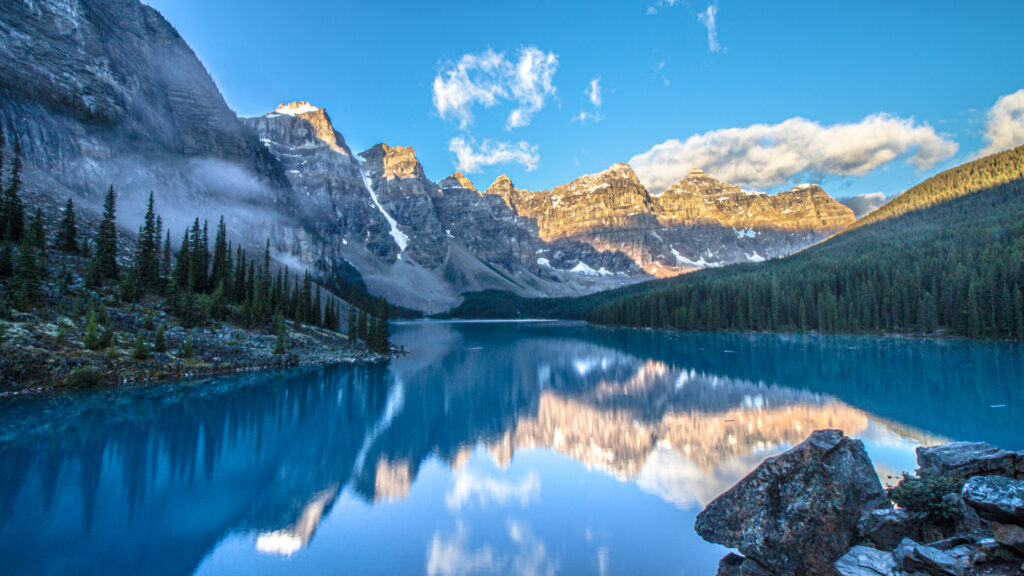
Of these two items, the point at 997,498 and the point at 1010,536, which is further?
the point at 997,498

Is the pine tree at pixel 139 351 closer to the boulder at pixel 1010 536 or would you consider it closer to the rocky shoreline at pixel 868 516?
the rocky shoreline at pixel 868 516

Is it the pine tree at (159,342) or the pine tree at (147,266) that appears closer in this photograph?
the pine tree at (159,342)

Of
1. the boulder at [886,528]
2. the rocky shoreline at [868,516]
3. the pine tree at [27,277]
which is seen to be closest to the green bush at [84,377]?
the pine tree at [27,277]

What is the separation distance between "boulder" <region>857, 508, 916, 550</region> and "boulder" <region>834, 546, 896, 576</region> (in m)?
0.42

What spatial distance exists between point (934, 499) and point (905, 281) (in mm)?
86285

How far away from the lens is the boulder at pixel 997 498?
614cm

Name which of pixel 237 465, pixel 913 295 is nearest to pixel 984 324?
pixel 913 295

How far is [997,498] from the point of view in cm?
651

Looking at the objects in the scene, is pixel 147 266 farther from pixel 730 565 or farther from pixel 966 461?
pixel 966 461

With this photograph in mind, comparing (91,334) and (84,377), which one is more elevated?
(91,334)

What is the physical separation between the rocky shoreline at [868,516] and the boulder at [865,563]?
0.6 inches

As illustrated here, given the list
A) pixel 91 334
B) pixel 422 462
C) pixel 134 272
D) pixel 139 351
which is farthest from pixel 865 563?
pixel 134 272

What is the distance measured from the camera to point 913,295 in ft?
237

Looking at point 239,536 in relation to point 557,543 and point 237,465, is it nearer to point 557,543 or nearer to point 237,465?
point 237,465
